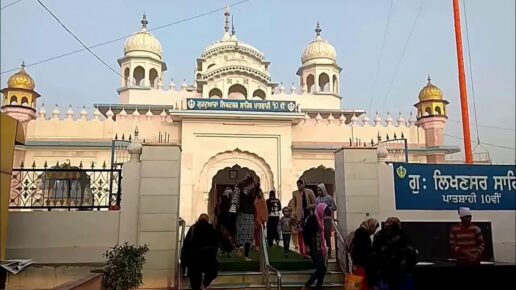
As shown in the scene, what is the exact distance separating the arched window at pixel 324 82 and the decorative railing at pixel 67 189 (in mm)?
22416

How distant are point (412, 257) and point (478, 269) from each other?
0.65 m

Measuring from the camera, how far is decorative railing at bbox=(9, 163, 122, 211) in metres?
8.21

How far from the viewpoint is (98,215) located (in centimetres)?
799

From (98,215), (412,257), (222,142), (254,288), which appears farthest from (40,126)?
(412,257)

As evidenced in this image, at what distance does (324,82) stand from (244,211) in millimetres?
22341

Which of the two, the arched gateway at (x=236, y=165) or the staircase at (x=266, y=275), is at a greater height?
the arched gateway at (x=236, y=165)

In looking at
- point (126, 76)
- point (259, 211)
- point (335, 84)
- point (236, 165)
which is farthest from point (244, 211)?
point (335, 84)

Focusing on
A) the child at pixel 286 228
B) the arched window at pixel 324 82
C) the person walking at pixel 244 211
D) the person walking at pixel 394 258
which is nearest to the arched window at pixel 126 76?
the arched window at pixel 324 82

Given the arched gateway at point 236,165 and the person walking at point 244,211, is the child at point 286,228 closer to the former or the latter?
the person walking at point 244,211

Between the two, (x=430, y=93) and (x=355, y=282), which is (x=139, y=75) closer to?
(x=430, y=93)

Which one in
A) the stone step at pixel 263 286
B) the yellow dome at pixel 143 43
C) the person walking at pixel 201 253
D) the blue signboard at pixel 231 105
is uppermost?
the yellow dome at pixel 143 43

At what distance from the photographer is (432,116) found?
2216 cm

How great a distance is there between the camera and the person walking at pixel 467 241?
5141 millimetres

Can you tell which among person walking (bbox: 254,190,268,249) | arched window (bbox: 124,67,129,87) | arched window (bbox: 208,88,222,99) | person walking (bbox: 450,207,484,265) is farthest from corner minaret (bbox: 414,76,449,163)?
person walking (bbox: 450,207,484,265)
